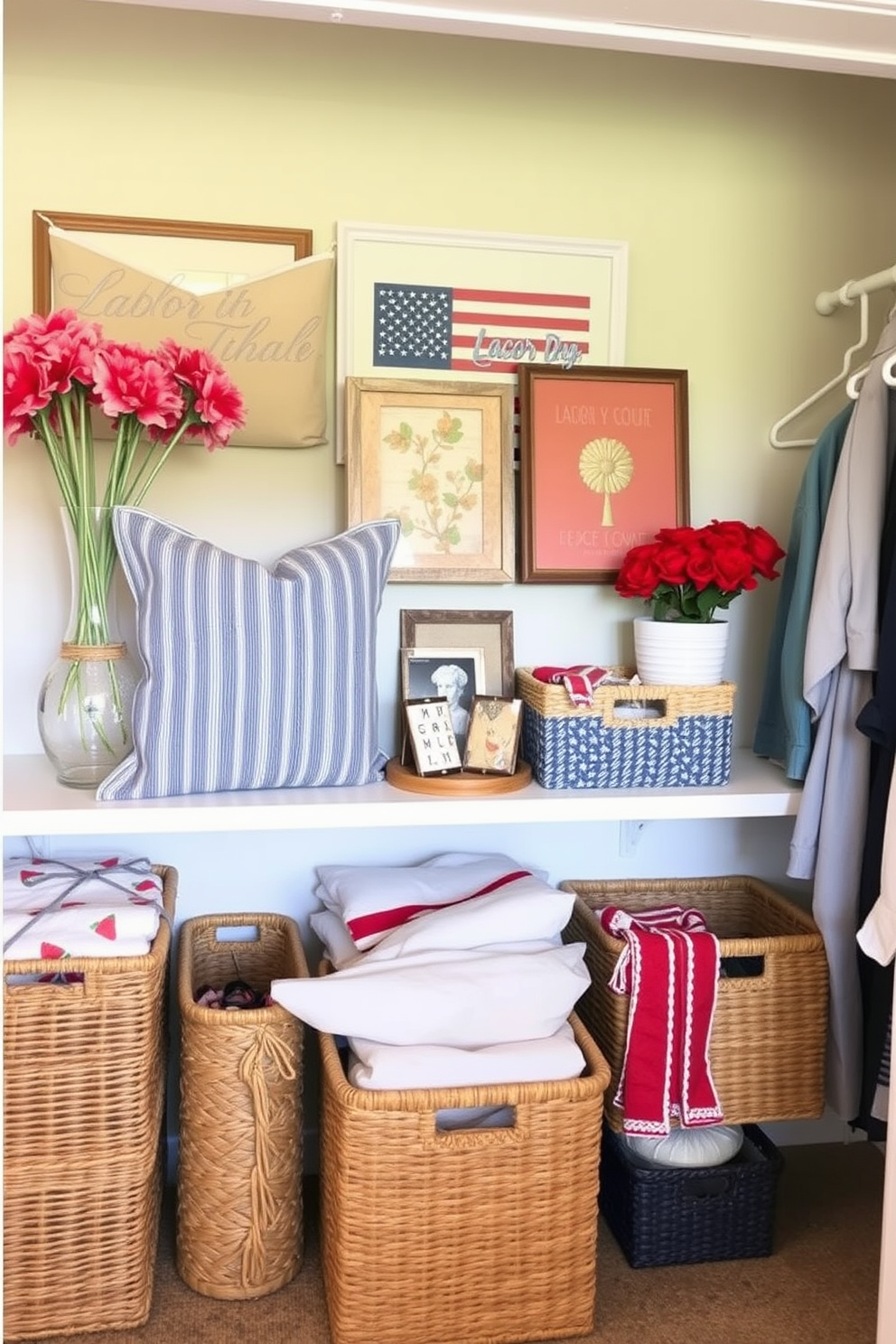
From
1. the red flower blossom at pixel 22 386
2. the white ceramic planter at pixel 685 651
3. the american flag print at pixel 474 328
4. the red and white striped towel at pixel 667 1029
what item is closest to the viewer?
the red flower blossom at pixel 22 386

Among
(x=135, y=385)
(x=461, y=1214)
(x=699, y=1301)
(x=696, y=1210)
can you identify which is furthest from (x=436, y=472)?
(x=699, y=1301)

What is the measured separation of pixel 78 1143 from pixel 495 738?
963 millimetres

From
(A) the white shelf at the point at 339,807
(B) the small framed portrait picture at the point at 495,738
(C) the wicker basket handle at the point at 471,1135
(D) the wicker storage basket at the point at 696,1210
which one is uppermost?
(B) the small framed portrait picture at the point at 495,738

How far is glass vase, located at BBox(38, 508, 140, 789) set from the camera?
198cm

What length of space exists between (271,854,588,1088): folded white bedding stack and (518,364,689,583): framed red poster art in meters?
0.66

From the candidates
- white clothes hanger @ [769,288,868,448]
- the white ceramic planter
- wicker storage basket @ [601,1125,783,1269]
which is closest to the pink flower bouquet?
the white ceramic planter

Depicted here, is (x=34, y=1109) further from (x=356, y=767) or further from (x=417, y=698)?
(x=417, y=698)

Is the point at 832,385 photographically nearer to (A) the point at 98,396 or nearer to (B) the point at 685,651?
(B) the point at 685,651

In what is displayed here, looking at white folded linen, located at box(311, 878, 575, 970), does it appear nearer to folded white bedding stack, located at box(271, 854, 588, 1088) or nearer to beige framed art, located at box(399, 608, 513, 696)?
folded white bedding stack, located at box(271, 854, 588, 1088)

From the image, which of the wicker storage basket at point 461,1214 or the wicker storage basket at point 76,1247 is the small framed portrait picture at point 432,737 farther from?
the wicker storage basket at point 76,1247

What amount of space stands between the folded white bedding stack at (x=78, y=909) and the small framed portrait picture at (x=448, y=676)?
0.60 m

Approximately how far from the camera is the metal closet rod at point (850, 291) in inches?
83.5

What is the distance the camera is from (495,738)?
6.95ft

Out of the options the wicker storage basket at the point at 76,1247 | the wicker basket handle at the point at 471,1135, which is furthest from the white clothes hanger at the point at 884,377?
the wicker storage basket at the point at 76,1247
